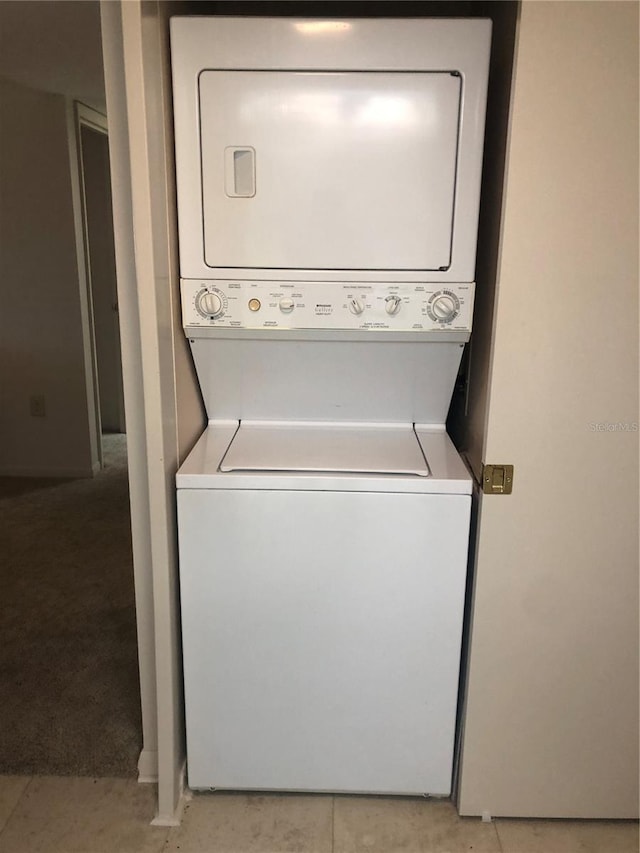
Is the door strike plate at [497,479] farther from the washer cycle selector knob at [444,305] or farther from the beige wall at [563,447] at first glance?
the washer cycle selector knob at [444,305]

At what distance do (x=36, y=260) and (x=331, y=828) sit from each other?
3.13m

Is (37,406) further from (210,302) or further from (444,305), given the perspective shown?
(444,305)

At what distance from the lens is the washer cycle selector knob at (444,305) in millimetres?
1424

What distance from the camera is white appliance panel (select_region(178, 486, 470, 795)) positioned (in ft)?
4.60

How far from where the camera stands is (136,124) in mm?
1224

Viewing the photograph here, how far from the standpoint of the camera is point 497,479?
4.46 feet

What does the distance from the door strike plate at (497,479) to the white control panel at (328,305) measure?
1.05 ft

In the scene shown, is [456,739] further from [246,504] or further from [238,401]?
[238,401]

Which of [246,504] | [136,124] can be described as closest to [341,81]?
[136,124]

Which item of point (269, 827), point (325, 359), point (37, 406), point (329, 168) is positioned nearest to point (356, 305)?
point (325, 359)

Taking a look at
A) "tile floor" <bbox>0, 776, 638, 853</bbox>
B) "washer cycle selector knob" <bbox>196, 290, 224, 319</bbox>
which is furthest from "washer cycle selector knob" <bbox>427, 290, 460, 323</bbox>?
"tile floor" <bbox>0, 776, 638, 853</bbox>

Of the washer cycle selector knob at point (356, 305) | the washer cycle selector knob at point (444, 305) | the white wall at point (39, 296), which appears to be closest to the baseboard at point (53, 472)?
the white wall at point (39, 296)

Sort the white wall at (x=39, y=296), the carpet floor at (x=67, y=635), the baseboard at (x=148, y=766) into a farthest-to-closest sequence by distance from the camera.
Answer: the white wall at (x=39, y=296)
the carpet floor at (x=67, y=635)
the baseboard at (x=148, y=766)

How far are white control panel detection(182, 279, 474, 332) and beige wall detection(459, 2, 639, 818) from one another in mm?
169
